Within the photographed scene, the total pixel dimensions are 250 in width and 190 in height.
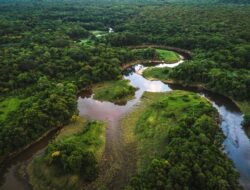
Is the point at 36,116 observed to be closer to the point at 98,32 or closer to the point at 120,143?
the point at 120,143

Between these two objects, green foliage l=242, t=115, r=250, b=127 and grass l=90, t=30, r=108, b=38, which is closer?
green foliage l=242, t=115, r=250, b=127

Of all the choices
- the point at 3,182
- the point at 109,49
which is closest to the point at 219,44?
the point at 109,49

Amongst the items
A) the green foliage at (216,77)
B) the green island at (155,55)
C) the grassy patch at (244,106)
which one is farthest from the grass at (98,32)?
the grassy patch at (244,106)

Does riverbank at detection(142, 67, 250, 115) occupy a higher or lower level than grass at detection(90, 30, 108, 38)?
higher

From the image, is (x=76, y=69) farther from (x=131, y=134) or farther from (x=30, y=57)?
(x=131, y=134)

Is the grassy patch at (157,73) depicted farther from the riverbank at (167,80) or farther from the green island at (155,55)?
the green island at (155,55)

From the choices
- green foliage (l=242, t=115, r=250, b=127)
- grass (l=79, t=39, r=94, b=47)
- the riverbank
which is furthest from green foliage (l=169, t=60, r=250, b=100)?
grass (l=79, t=39, r=94, b=47)

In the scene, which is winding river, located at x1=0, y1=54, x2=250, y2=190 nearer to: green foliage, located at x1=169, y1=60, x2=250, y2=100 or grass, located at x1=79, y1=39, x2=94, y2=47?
green foliage, located at x1=169, y1=60, x2=250, y2=100
